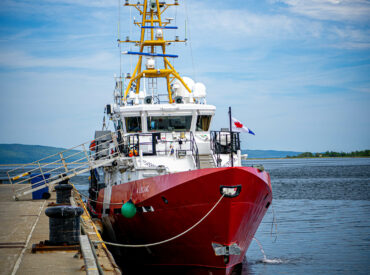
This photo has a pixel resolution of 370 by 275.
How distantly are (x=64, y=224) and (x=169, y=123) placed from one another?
26.5 ft

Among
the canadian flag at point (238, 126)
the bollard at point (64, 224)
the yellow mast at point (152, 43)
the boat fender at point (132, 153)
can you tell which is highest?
the yellow mast at point (152, 43)

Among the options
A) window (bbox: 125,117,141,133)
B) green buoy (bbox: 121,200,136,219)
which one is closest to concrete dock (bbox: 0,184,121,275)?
green buoy (bbox: 121,200,136,219)

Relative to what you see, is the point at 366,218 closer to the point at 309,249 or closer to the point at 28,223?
the point at 309,249

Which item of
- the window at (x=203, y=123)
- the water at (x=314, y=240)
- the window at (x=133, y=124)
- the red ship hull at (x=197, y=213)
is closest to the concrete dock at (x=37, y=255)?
the red ship hull at (x=197, y=213)

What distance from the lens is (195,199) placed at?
11.9 meters

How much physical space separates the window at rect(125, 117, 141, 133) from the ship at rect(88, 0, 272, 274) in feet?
0.12

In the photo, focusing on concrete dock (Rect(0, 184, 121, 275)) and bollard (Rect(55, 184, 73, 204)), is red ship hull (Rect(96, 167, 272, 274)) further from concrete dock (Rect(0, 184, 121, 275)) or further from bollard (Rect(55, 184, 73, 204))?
bollard (Rect(55, 184, 73, 204))

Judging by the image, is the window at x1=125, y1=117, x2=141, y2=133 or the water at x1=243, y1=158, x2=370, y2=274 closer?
the water at x1=243, y1=158, x2=370, y2=274

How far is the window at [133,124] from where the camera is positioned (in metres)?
16.6

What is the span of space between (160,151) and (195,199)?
3662mm

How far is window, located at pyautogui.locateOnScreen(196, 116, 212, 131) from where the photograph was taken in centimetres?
1702

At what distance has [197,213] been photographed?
1199 centimetres

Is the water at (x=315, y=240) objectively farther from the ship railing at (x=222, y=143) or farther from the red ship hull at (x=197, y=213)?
the ship railing at (x=222, y=143)

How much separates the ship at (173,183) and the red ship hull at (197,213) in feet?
0.09
